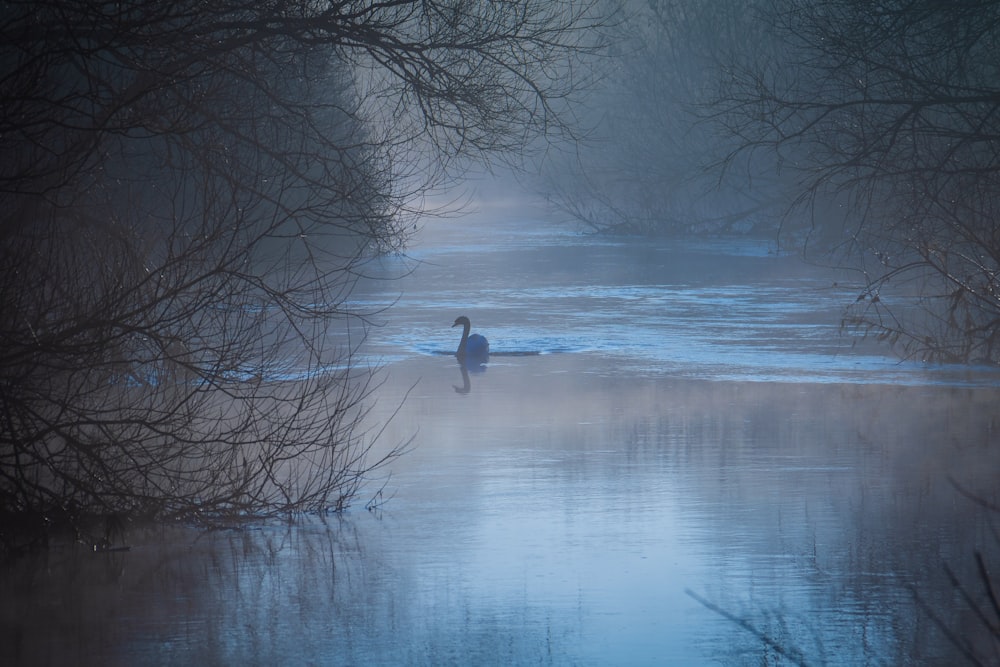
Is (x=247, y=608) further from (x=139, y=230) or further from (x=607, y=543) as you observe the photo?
(x=139, y=230)

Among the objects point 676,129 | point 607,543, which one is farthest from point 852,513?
point 676,129

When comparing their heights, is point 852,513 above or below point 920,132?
below

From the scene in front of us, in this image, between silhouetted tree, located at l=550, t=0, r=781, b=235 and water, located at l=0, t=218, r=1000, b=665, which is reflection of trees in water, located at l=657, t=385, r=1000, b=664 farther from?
silhouetted tree, located at l=550, t=0, r=781, b=235

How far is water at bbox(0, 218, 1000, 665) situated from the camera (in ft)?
23.1

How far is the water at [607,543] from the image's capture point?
7027mm

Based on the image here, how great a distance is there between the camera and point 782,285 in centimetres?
2853

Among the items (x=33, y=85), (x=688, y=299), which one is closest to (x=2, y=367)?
(x=33, y=85)

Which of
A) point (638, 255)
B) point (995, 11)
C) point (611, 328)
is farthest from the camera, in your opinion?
point (638, 255)

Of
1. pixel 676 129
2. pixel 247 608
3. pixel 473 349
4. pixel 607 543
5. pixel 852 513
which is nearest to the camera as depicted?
pixel 247 608

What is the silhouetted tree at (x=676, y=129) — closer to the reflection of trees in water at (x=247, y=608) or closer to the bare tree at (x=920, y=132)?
the bare tree at (x=920, y=132)

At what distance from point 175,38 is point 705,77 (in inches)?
1459

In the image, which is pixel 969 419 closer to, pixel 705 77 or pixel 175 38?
pixel 175 38

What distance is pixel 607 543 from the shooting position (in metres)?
8.95

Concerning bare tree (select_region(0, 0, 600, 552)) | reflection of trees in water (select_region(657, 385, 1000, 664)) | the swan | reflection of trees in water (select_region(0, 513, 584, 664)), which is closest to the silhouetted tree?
the swan
